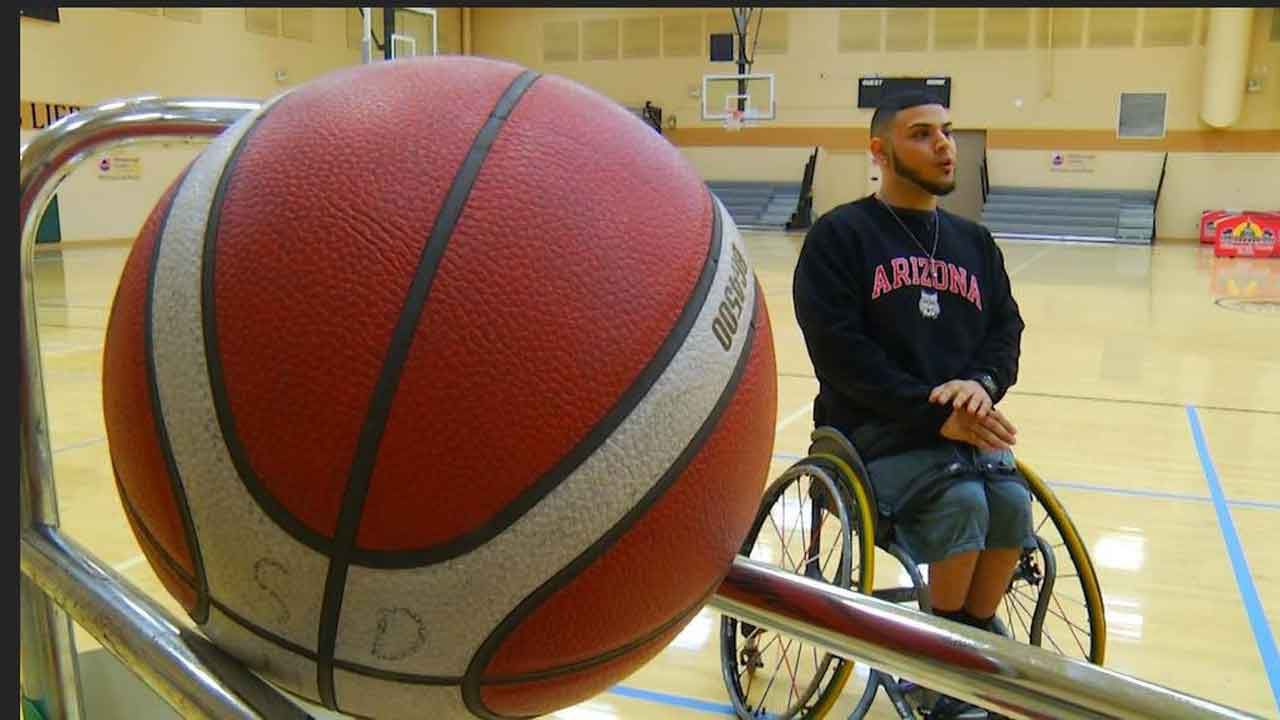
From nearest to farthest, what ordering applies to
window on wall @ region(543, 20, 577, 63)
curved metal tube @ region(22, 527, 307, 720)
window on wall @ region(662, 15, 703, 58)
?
curved metal tube @ region(22, 527, 307, 720), window on wall @ region(662, 15, 703, 58), window on wall @ region(543, 20, 577, 63)

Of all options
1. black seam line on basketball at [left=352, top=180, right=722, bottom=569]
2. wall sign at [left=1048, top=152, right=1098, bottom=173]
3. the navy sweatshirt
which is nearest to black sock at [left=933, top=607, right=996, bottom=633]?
the navy sweatshirt

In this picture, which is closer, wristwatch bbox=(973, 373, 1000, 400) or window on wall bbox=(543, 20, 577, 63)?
wristwatch bbox=(973, 373, 1000, 400)

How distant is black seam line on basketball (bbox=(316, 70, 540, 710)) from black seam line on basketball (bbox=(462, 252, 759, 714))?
3.4 inches

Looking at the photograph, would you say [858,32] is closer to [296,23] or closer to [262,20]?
[296,23]

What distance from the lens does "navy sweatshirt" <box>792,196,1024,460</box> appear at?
2006 mm

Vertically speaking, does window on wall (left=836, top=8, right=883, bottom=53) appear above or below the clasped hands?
above

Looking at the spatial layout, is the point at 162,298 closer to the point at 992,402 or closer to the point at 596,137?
the point at 596,137

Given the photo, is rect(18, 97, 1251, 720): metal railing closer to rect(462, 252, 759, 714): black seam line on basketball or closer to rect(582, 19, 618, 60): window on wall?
rect(462, 252, 759, 714): black seam line on basketball

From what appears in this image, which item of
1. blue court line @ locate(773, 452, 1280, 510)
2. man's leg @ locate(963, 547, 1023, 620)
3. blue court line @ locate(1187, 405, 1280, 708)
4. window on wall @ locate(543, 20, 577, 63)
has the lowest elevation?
blue court line @ locate(773, 452, 1280, 510)

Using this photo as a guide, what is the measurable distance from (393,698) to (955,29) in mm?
16628

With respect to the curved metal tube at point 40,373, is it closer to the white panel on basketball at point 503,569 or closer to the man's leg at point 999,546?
the white panel on basketball at point 503,569

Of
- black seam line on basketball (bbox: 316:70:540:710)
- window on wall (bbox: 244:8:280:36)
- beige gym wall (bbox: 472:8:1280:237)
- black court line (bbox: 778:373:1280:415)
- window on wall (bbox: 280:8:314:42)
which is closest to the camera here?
black seam line on basketball (bbox: 316:70:540:710)

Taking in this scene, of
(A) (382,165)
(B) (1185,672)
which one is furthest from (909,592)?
(A) (382,165)

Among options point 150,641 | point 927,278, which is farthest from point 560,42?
point 150,641
